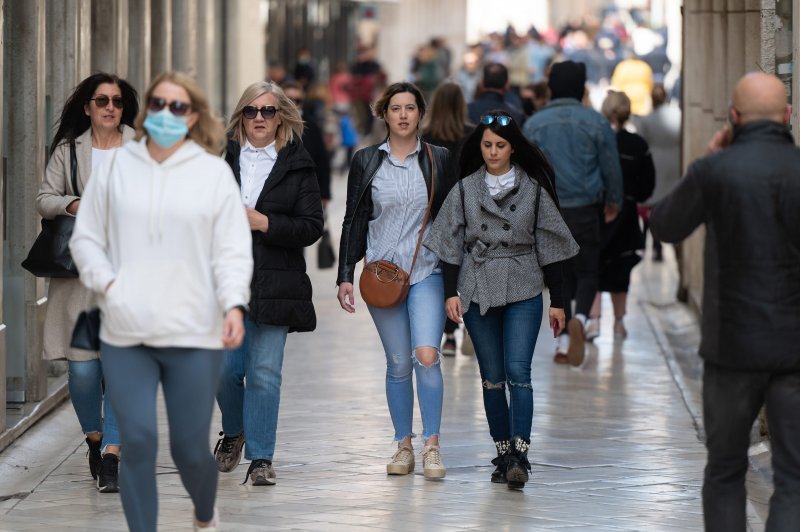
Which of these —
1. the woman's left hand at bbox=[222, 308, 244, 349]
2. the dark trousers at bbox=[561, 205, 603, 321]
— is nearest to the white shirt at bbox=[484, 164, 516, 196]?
the woman's left hand at bbox=[222, 308, 244, 349]

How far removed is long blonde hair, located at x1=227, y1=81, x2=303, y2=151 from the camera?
8.15m

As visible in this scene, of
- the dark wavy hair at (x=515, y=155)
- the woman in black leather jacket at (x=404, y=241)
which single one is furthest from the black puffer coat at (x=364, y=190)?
the dark wavy hair at (x=515, y=155)

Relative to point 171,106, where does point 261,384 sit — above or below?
below

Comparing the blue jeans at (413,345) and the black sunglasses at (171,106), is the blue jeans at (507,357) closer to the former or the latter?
the blue jeans at (413,345)

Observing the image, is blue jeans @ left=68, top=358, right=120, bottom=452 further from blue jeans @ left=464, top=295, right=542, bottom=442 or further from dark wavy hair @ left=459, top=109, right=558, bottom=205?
dark wavy hair @ left=459, top=109, right=558, bottom=205

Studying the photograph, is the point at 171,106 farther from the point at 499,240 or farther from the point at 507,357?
the point at 507,357

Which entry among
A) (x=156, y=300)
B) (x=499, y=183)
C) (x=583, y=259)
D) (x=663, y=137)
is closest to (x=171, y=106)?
(x=156, y=300)

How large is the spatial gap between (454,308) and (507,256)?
1.05 ft

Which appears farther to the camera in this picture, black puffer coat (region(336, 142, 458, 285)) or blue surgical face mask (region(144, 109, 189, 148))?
black puffer coat (region(336, 142, 458, 285))

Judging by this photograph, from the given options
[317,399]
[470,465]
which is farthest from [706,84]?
[470,465]

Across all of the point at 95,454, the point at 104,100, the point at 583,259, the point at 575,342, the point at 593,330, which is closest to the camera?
the point at 104,100

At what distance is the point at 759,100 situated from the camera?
19.3 ft

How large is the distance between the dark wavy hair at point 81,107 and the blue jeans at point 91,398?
0.92 meters

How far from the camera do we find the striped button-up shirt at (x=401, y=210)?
8.41 m
